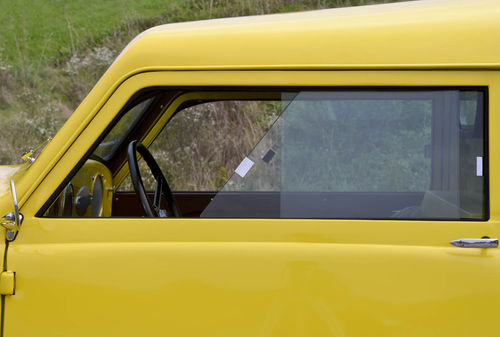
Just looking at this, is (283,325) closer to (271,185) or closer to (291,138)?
(271,185)

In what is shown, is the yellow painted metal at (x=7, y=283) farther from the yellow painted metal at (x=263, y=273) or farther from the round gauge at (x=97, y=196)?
the round gauge at (x=97, y=196)

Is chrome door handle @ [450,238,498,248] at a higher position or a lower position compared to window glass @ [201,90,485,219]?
lower

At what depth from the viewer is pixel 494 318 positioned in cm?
177

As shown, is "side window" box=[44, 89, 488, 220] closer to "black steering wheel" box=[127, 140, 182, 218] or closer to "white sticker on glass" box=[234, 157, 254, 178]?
"white sticker on glass" box=[234, 157, 254, 178]

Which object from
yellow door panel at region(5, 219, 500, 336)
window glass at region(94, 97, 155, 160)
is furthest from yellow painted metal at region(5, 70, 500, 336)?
window glass at region(94, 97, 155, 160)

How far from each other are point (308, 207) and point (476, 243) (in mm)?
541

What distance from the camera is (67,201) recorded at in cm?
216

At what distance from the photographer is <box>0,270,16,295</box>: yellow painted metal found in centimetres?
186

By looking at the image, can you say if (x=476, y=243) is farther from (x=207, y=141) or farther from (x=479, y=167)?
(x=207, y=141)

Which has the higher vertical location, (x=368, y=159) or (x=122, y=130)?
(x=122, y=130)

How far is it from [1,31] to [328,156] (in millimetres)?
11054

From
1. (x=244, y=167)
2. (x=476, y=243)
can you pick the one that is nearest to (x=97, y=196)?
(x=244, y=167)

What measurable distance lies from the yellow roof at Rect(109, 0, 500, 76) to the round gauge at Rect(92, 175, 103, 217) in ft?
2.41

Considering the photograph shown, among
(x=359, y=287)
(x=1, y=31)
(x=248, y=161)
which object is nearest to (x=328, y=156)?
(x=248, y=161)
